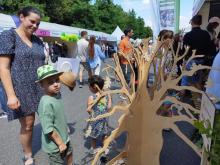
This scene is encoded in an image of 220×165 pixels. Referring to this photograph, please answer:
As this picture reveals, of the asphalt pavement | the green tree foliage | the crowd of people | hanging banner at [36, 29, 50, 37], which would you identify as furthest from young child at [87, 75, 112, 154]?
the green tree foliage

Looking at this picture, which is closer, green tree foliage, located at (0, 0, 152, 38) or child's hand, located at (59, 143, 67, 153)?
child's hand, located at (59, 143, 67, 153)

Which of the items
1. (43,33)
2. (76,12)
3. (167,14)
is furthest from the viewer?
(76,12)

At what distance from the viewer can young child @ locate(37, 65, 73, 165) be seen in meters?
2.74

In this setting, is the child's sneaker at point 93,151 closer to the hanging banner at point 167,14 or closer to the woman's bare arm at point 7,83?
the woman's bare arm at point 7,83

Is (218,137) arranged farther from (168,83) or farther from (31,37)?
(31,37)

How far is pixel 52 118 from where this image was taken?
9.11 ft

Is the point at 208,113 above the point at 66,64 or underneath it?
above

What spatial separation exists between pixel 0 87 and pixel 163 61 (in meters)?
1.80

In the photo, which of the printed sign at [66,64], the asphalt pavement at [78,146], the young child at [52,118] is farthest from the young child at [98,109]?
the printed sign at [66,64]

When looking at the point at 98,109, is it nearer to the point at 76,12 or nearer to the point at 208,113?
the point at 208,113

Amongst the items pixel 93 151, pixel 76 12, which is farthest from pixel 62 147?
pixel 76 12

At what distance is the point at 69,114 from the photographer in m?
5.93

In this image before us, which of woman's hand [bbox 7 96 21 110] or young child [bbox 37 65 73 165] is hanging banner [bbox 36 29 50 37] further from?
young child [bbox 37 65 73 165]

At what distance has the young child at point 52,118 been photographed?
2.74 metres
